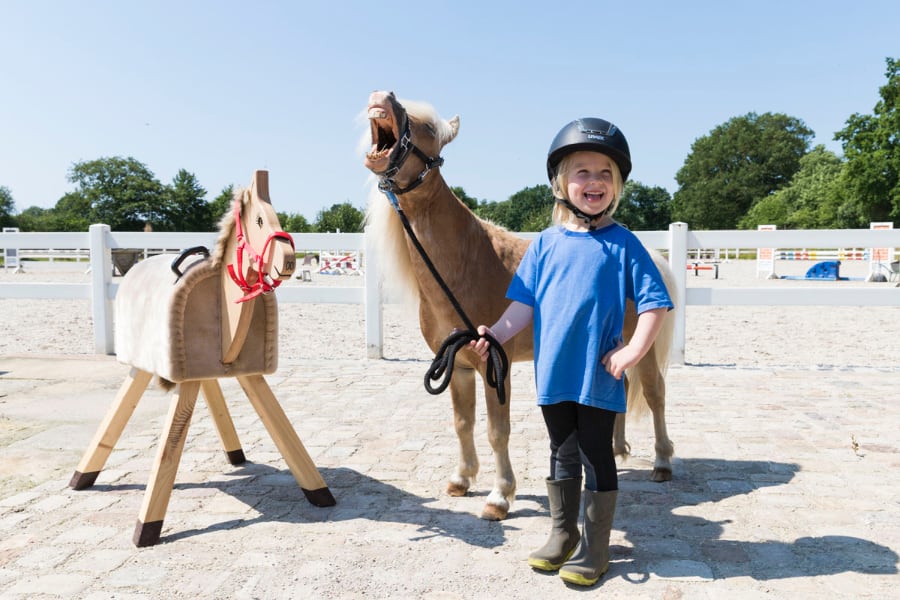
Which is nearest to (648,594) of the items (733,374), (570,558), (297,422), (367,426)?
(570,558)

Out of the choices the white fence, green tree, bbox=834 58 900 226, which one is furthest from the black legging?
green tree, bbox=834 58 900 226

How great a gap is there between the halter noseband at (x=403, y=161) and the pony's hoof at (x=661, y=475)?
213cm

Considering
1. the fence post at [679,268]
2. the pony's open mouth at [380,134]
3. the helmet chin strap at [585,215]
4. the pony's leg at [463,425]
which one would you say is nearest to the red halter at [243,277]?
the pony's open mouth at [380,134]

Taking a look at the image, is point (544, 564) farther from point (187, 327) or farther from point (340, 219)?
point (340, 219)

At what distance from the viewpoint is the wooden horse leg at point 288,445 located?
3.25 meters

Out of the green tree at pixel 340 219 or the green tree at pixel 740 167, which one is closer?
the green tree at pixel 340 219

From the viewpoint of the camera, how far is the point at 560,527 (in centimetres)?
258

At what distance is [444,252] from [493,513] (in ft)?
4.19

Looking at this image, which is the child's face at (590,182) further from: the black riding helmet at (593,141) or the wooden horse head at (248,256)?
the wooden horse head at (248,256)

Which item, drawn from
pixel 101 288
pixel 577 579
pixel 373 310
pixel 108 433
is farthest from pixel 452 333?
pixel 101 288

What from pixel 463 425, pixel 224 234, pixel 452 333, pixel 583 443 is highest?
pixel 224 234

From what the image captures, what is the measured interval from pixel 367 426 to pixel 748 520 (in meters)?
2.68

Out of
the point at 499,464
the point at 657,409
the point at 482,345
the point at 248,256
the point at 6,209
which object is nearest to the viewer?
the point at 482,345

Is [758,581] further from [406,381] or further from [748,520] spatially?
[406,381]
